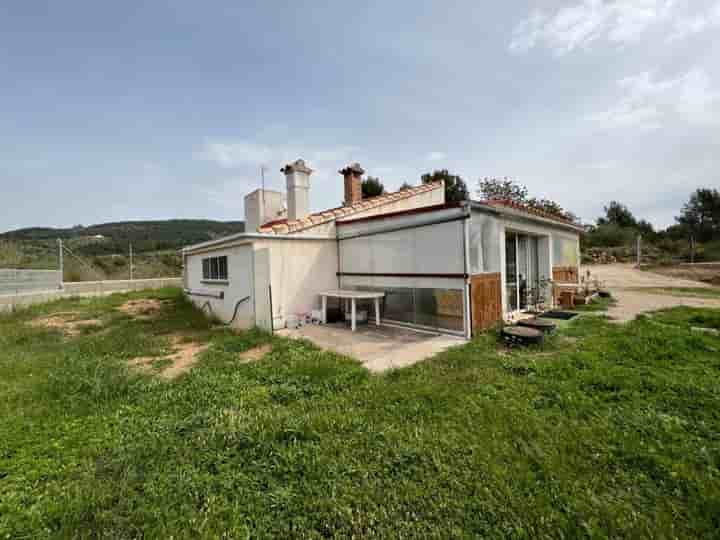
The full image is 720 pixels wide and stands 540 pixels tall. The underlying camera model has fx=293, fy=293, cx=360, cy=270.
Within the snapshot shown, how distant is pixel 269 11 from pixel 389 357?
32.4 feet

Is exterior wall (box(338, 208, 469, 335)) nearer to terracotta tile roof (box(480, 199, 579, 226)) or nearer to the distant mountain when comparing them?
terracotta tile roof (box(480, 199, 579, 226))

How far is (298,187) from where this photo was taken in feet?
30.0

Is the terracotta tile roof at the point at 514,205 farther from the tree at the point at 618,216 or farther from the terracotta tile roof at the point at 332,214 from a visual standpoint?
the tree at the point at 618,216

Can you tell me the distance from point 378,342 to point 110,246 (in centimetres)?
2471

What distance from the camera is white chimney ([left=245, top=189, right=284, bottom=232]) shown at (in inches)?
482

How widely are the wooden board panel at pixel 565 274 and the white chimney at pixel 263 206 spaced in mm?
10596

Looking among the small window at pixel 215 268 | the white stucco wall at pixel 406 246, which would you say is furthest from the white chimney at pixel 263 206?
the white stucco wall at pixel 406 246

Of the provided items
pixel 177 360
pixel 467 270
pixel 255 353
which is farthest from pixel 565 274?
pixel 177 360

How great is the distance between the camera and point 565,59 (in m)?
8.20

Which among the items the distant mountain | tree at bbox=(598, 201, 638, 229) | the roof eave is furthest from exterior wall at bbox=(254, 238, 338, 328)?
tree at bbox=(598, 201, 638, 229)

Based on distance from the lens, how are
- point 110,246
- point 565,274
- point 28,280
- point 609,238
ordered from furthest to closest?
point 609,238
point 110,246
point 28,280
point 565,274

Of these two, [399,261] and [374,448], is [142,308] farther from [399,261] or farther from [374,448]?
[374,448]

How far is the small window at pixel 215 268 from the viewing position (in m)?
9.03

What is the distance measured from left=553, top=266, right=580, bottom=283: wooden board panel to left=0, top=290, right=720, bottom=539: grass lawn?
188 inches
